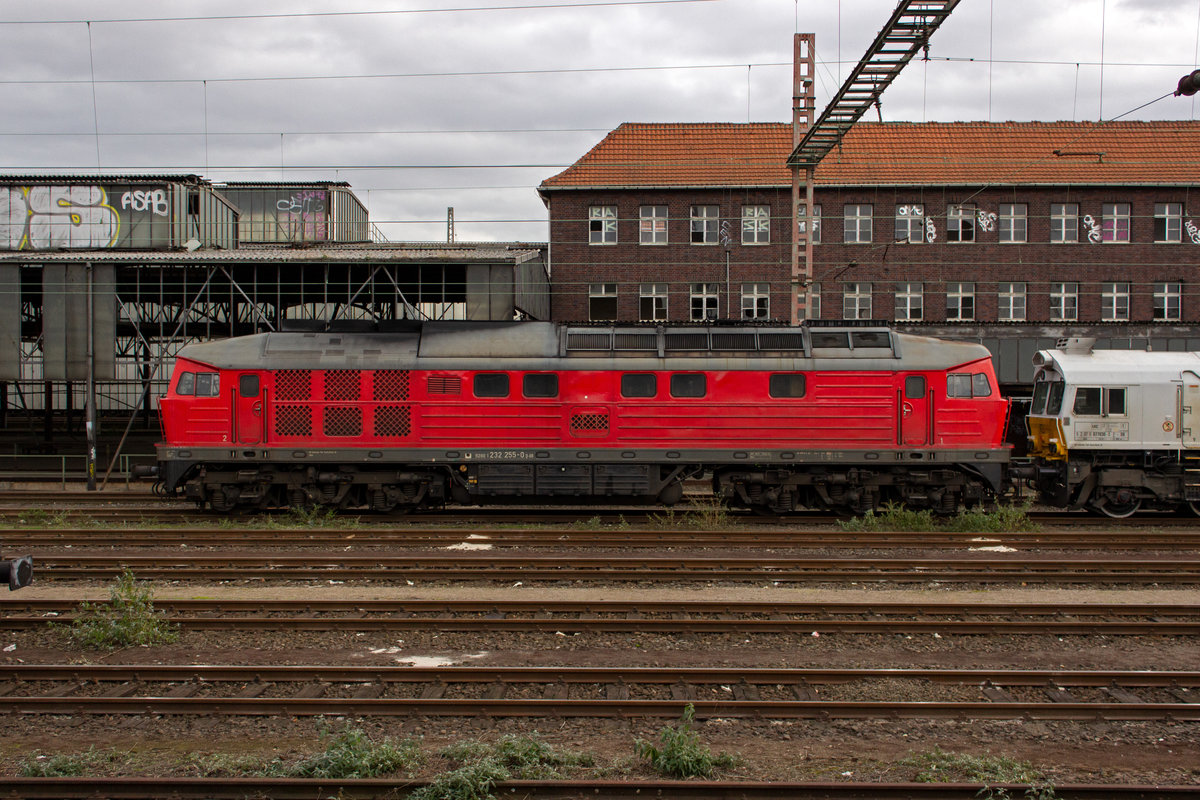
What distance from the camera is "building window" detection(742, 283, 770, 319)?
116 ft

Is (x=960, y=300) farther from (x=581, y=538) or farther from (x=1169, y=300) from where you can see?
(x=581, y=538)

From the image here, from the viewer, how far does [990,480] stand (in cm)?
1734

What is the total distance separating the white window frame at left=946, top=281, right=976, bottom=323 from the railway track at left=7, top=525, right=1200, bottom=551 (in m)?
20.4

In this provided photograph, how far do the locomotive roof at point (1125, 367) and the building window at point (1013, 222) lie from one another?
695 inches

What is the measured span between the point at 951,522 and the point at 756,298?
19773 mm

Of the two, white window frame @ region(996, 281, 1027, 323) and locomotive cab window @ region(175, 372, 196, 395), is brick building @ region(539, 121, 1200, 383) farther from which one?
locomotive cab window @ region(175, 372, 196, 395)

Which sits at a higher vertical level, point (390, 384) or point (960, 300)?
point (960, 300)

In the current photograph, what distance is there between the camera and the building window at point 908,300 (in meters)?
35.2

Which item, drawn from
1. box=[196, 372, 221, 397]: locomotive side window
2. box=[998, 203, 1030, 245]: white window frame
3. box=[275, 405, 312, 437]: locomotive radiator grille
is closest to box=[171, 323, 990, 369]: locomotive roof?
box=[196, 372, 221, 397]: locomotive side window

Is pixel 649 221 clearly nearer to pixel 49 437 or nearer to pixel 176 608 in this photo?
pixel 49 437

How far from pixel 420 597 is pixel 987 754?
7285mm

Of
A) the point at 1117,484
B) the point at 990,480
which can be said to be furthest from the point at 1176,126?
the point at 990,480

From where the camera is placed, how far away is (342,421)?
17344 millimetres

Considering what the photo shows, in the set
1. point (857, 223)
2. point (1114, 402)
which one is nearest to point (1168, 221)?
point (857, 223)
